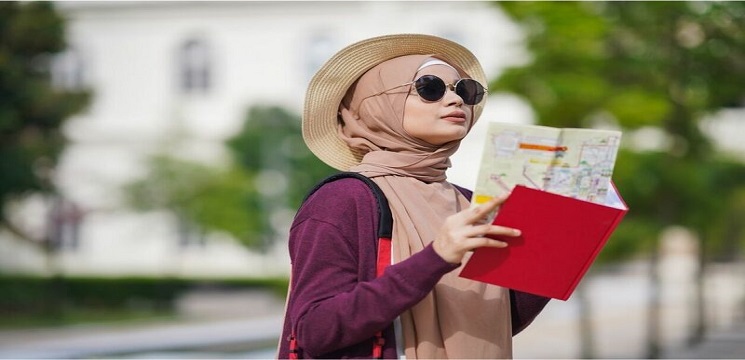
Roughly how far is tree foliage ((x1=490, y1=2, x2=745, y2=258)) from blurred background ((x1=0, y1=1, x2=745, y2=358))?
2 cm

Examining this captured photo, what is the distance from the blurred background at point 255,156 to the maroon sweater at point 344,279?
671cm

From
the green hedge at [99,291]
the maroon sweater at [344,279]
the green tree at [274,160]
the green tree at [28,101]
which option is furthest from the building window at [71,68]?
the maroon sweater at [344,279]

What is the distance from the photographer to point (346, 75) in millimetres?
2766

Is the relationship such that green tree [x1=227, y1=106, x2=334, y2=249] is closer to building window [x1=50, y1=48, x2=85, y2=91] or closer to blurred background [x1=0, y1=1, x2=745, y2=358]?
blurred background [x1=0, y1=1, x2=745, y2=358]

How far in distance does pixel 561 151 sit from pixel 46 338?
625 inches

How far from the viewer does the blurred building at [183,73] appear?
34.0 m

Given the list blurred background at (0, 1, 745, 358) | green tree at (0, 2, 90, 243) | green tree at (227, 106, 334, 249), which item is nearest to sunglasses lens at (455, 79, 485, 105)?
blurred background at (0, 1, 745, 358)

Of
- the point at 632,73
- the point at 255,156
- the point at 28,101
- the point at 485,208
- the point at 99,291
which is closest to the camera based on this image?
the point at 485,208

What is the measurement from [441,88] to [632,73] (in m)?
9.65

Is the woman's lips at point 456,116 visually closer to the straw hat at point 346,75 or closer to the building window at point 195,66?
the straw hat at point 346,75

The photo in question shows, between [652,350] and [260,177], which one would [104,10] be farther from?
[652,350]

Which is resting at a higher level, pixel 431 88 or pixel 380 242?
pixel 431 88

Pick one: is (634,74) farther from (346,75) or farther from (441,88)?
(441,88)

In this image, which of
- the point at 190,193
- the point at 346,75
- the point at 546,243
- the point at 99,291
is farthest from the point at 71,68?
the point at 546,243
